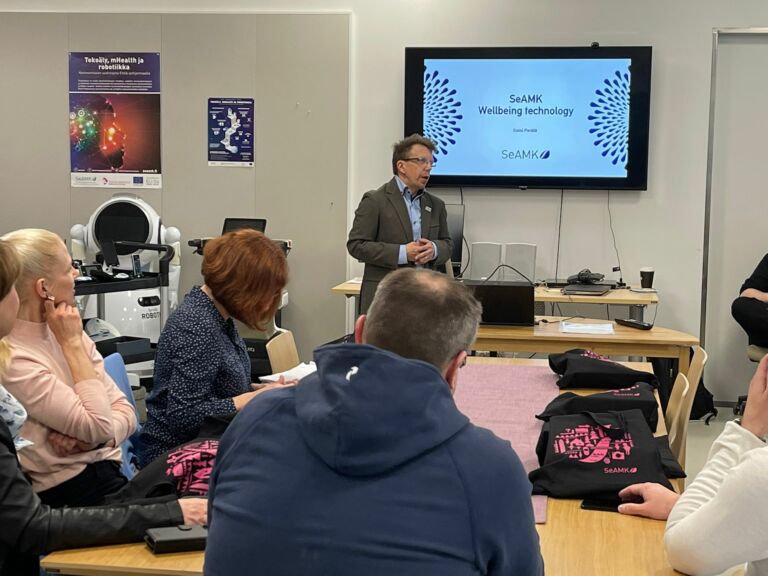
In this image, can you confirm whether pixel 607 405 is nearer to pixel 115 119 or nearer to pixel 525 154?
pixel 525 154

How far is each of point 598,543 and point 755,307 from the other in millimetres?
4129

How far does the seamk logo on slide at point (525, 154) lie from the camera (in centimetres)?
618

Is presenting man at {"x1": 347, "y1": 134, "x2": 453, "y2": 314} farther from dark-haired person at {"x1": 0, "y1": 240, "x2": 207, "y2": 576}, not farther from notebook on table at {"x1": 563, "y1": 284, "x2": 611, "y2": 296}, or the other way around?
dark-haired person at {"x1": 0, "y1": 240, "x2": 207, "y2": 576}

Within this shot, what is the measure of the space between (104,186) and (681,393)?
4980 mm

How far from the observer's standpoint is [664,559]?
1.72m

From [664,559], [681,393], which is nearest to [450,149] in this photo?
[681,393]

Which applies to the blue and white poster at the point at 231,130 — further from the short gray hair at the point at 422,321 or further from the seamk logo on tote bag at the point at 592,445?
the short gray hair at the point at 422,321

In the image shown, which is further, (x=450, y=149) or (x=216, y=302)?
(x=450, y=149)

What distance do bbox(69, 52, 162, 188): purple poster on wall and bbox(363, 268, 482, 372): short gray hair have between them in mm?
5486

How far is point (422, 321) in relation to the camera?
137 cm

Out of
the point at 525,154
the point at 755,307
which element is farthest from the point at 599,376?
the point at 525,154

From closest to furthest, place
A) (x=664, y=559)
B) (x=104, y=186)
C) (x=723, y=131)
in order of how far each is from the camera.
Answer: (x=664, y=559) < (x=723, y=131) < (x=104, y=186)

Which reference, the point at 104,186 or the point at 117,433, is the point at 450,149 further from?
the point at 117,433

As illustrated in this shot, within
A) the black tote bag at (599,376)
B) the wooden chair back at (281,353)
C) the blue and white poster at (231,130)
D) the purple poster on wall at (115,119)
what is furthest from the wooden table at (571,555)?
the purple poster on wall at (115,119)
